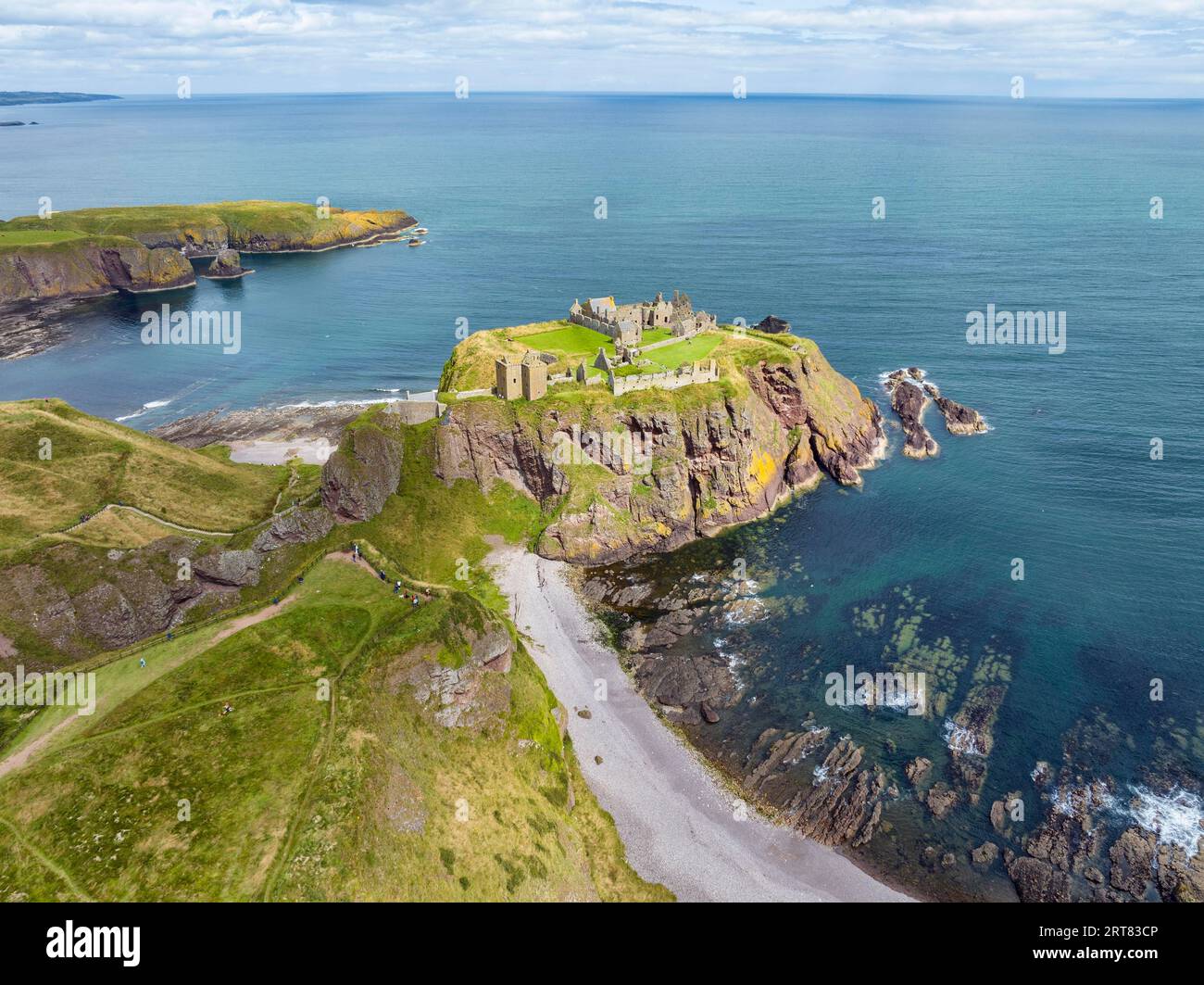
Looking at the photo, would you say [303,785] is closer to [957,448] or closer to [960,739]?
[960,739]

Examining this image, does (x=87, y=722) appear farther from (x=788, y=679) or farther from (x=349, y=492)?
(x=788, y=679)

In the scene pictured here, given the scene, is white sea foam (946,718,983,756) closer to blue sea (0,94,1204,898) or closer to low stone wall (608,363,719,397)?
blue sea (0,94,1204,898)

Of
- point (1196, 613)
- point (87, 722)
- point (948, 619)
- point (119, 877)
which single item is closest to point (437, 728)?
point (119, 877)

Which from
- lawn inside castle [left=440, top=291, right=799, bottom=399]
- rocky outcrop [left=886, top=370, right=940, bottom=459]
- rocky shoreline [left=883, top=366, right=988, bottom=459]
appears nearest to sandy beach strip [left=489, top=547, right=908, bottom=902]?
lawn inside castle [left=440, top=291, right=799, bottom=399]

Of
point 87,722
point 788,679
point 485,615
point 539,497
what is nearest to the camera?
point 87,722

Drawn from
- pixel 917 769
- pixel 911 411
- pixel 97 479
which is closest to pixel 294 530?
pixel 97 479

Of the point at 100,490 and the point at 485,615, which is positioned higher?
the point at 100,490

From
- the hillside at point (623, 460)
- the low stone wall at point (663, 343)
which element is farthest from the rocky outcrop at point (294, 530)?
the low stone wall at point (663, 343)

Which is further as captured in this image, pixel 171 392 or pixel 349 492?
pixel 171 392
